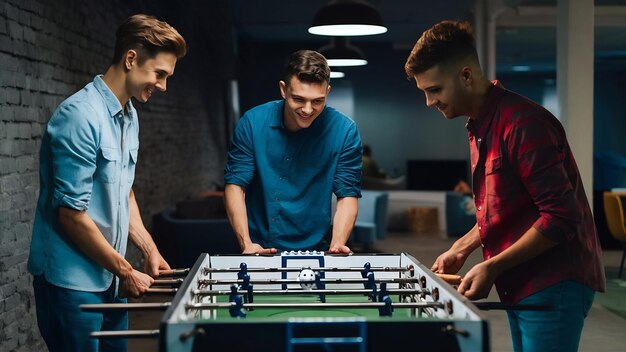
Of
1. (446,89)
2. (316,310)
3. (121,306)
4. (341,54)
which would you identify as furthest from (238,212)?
(341,54)

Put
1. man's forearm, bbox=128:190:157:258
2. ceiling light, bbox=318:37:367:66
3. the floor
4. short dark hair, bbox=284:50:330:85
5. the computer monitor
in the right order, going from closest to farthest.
A: 1. man's forearm, bbox=128:190:157:258
2. short dark hair, bbox=284:50:330:85
3. the floor
4. ceiling light, bbox=318:37:367:66
5. the computer monitor

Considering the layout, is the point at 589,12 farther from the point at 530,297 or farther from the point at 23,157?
the point at 530,297

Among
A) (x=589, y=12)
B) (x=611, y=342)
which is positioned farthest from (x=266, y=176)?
(x=589, y=12)

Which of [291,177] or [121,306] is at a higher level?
[291,177]

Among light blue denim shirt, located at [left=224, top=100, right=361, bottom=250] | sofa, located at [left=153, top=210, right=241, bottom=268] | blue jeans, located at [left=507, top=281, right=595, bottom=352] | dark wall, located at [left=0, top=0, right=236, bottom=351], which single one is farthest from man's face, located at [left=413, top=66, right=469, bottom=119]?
sofa, located at [left=153, top=210, right=241, bottom=268]

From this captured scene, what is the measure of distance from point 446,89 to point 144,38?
3.26 ft

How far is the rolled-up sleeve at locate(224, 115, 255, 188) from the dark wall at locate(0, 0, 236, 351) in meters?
1.38

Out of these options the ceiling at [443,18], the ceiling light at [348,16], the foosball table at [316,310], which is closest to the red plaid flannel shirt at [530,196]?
the foosball table at [316,310]

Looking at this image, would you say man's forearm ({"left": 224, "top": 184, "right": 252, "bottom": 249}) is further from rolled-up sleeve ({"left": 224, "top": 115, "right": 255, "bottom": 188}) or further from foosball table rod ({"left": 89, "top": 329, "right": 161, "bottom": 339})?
foosball table rod ({"left": 89, "top": 329, "right": 161, "bottom": 339})

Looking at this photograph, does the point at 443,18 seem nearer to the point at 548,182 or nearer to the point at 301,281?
the point at 301,281

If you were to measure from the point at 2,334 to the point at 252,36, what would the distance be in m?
12.3

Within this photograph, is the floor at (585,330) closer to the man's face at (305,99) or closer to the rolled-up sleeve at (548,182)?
the man's face at (305,99)

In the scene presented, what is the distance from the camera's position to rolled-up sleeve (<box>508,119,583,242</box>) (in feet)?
7.42

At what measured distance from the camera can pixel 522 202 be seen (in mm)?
2391
